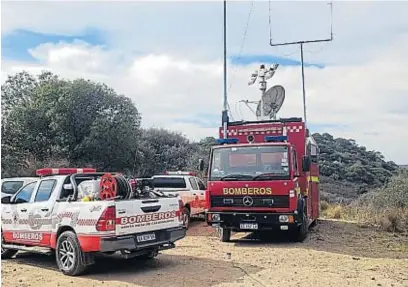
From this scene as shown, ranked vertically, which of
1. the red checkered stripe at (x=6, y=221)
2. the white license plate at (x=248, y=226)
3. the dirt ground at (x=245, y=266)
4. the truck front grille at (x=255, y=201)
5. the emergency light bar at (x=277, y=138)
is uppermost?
the emergency light bar at (x=277, y=138)

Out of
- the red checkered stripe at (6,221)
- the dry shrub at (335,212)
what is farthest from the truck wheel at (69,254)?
the dry shrub at (335,212)

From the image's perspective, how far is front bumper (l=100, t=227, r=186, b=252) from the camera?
8.77 m

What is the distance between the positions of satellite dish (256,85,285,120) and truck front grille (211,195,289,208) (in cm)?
386

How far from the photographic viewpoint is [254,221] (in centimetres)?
1266

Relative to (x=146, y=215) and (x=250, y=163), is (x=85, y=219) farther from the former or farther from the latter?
(x=250, y=163)

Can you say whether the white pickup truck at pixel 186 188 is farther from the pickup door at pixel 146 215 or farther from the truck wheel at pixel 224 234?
the pickup door at pixel 146 215

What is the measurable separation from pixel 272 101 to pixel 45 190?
800 centimetres

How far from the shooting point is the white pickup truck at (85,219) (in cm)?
886

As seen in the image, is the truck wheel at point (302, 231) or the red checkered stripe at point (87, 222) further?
the truck wheel at point (302, 231)

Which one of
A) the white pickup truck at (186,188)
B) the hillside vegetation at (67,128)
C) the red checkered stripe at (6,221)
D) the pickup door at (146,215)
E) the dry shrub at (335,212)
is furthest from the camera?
the hillside vegetation at (67,128)

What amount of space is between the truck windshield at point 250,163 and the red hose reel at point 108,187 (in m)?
3.98

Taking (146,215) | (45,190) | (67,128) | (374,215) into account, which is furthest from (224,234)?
(67,128)

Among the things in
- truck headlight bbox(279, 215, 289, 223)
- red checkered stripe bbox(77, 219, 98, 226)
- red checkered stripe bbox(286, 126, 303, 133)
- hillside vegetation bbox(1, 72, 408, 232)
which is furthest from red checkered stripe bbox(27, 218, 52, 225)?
hillside vegetation bbox(1, 72, 408, 232)

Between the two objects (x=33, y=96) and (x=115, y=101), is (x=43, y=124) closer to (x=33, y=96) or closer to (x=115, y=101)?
(x=33, y=96)
